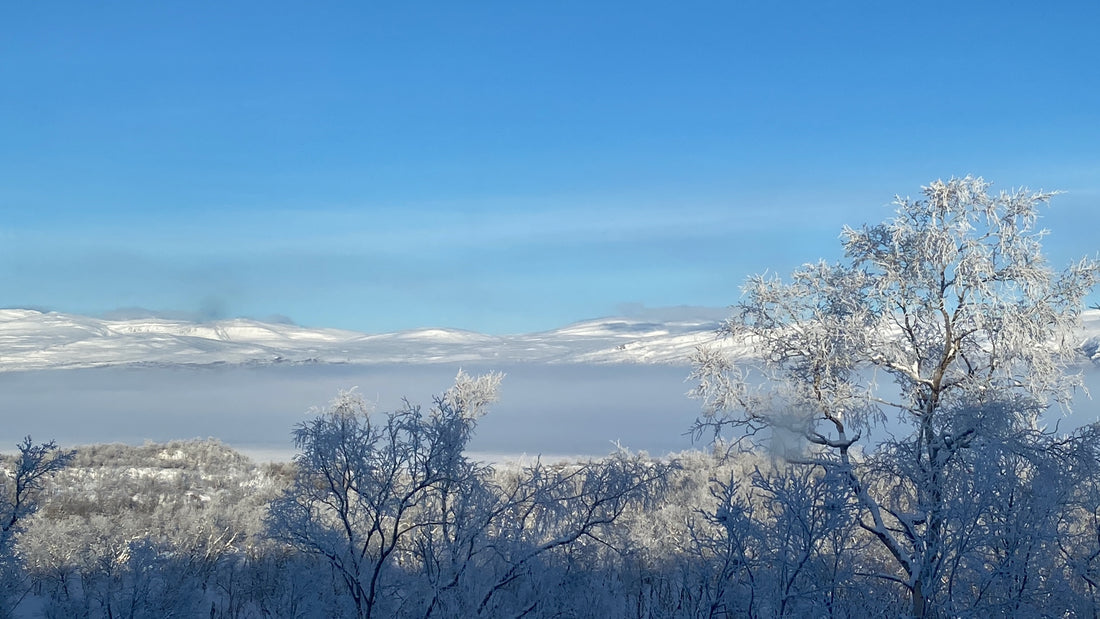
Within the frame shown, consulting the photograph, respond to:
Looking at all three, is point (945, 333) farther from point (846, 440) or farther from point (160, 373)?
point (160, 373)

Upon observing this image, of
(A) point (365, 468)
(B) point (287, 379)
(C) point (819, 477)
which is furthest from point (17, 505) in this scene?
(B) point (287, 379)

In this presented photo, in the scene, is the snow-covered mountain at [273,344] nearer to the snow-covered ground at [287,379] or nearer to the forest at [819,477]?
the snow-covered ground at [287,379]

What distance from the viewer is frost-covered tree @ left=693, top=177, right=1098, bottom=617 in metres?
8.08

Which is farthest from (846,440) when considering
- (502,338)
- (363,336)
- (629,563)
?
(363,336)

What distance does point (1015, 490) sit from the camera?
23.9 feet

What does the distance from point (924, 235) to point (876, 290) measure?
2.29 ft

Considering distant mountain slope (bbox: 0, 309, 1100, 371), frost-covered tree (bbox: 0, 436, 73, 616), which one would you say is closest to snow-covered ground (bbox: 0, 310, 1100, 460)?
distant mountain slope (bbox: 0, 309, 1100, 371)

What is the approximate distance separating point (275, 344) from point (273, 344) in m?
0.20

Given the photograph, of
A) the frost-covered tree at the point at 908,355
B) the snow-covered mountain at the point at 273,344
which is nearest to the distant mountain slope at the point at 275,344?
the snow-covered mountain at the point at 273,344

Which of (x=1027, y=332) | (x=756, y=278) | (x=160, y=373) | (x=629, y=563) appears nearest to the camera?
(x=1027, y=332)

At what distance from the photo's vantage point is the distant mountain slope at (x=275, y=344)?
55.9m

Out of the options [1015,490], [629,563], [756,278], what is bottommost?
[629,563]

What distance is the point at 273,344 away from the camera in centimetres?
8225

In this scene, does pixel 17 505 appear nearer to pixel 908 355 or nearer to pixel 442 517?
pixel 442 517
